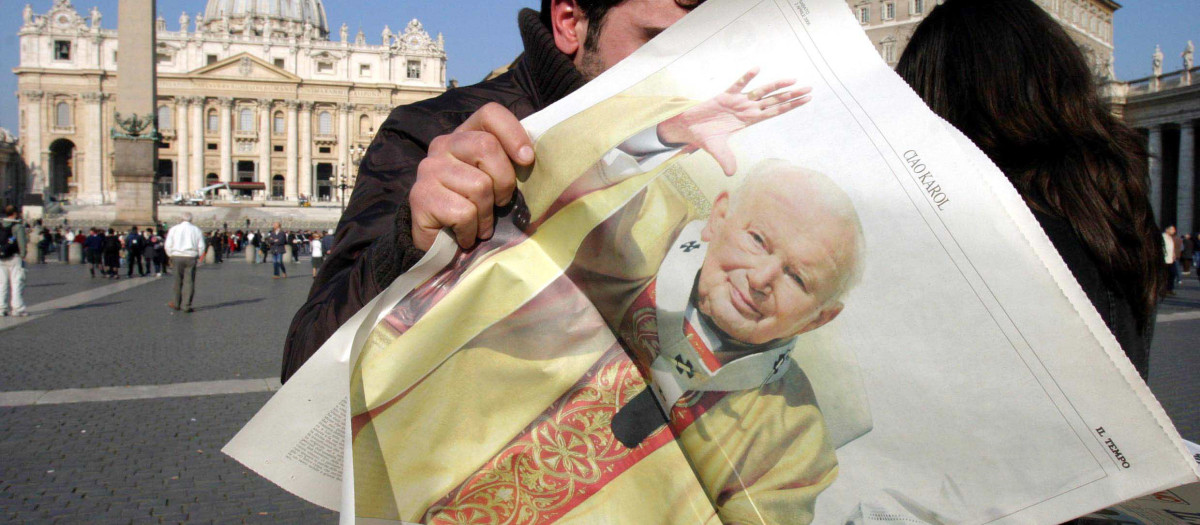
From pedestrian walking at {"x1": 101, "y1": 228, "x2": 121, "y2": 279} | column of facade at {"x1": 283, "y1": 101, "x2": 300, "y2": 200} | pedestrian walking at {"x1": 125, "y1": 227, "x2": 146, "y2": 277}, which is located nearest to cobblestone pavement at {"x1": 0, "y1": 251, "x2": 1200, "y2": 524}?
pedestrian walking at {"x1": 101, "y1": 228, "x2": 121, "y2": 279}

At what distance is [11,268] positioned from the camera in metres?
11.2

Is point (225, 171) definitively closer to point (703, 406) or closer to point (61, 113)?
point (61, 113)

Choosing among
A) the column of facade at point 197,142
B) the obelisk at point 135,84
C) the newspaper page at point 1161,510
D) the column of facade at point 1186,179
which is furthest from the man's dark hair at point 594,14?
the column of facade at point 197,142

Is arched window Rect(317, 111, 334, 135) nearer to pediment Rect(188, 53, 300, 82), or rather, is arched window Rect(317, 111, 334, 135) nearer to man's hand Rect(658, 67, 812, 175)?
pediment Rect(188, 53, 300, 82)

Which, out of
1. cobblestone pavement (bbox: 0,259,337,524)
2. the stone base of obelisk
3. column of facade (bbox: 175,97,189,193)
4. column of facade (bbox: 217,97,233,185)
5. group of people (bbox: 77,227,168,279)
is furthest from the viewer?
column of facade (bbox: 217,97,233,185)

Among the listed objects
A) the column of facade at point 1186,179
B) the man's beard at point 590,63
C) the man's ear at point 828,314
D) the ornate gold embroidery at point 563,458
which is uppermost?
the column of facade at point 1186,179

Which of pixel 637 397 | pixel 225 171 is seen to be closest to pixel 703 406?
pixel 637 397

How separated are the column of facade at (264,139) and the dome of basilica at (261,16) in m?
16.1

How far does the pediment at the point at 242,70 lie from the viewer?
7419cm

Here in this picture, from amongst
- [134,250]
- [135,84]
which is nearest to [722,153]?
[134,250]

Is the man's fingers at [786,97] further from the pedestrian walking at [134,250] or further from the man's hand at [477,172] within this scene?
the pedestrian walking at [134,250]

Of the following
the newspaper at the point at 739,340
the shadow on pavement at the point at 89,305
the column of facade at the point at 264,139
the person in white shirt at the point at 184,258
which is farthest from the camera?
the column of facade at the point at 264,139

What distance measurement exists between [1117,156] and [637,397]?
2.12 ft

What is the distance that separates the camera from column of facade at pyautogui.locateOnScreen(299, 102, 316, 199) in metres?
77.1
